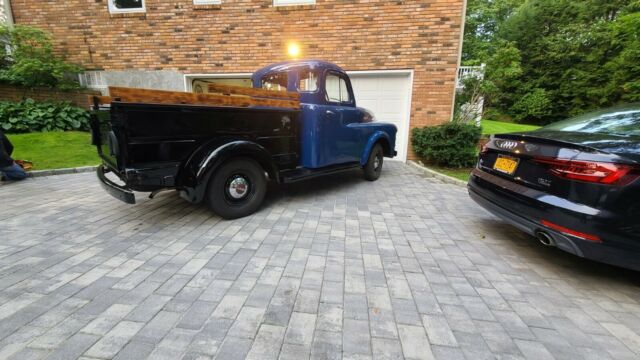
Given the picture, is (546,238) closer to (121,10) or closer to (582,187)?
(582,187)

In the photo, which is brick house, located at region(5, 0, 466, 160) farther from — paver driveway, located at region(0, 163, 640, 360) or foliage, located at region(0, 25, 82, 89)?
paver driveway, located at region(0, 163, 640, 360)

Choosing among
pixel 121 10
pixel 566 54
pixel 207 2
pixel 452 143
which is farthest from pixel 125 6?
pixel 566 54

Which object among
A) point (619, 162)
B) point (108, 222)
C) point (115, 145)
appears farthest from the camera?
point (108, 222)

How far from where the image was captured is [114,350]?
1487 millimetres

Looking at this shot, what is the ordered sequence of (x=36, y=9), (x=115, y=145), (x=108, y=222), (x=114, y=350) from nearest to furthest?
(x=114, y=350) → (x=115, y=145) → (x=108, y=222) → (x=36, y=9)

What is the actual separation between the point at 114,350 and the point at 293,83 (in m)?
3.79

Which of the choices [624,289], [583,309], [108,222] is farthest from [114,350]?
[624,289]

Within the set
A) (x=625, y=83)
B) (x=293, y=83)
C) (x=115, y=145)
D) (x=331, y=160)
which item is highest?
(x=625, y=83)

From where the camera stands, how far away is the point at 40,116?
291 inches

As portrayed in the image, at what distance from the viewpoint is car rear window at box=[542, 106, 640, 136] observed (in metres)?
2.34

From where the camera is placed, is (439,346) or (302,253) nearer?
(439,346)

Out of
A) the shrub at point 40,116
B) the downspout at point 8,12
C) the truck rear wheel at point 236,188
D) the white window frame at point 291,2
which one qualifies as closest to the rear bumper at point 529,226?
the truck rear wheel at point 236,188

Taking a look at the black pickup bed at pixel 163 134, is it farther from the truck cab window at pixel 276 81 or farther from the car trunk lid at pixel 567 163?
the car trunk lid at pixel 567 163

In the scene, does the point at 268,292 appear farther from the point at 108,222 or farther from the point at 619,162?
the point at 619,162
